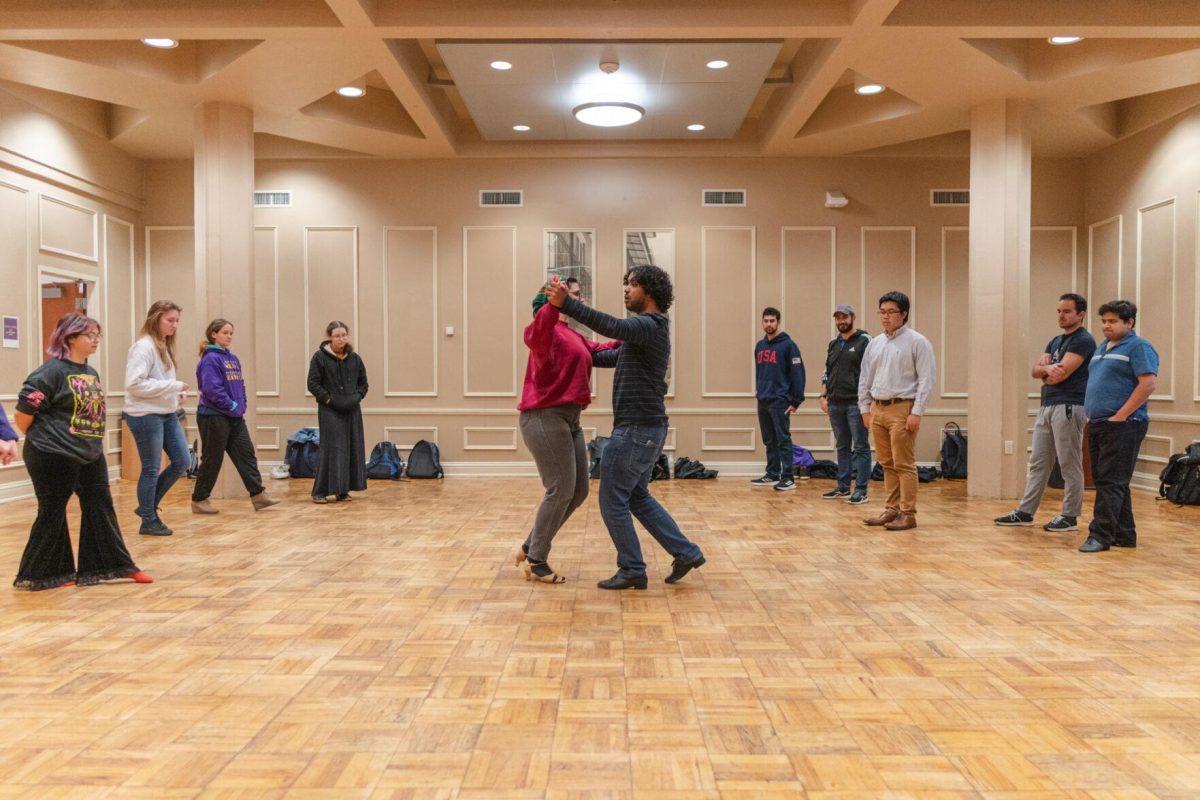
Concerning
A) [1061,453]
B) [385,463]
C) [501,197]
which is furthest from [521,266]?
[1061,453]

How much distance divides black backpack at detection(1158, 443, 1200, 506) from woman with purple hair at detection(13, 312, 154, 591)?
7412mm

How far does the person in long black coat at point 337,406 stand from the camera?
7059mm

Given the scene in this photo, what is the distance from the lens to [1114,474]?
508 centimetres

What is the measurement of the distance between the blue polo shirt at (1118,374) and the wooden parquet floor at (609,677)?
823 mm

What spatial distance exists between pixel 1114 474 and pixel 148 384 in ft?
18.7

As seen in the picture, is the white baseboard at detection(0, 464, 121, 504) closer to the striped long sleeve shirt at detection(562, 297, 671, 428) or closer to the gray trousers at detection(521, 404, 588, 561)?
the gray trousers at detection(521, 404, 588, 561)

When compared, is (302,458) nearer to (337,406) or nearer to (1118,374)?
(337,406)

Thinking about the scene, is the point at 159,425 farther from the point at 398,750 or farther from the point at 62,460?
the point at 398,750

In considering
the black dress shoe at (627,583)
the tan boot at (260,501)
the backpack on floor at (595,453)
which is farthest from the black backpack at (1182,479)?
the tan boot at (260,501)

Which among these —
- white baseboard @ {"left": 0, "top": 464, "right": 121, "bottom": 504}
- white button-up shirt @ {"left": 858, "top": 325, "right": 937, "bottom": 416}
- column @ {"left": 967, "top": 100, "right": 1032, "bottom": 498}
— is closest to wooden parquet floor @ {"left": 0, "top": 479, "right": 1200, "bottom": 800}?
white button-up shirt @ {"left": 858, "top": 325, "right": 937, "bottom": 416}

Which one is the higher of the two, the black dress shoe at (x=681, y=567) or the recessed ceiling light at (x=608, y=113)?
the recessed ceiling light at (x=608, y=113)

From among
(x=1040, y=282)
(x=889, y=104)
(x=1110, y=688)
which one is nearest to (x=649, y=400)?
(x=1110, y=688)

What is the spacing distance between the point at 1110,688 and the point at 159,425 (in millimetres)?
5178

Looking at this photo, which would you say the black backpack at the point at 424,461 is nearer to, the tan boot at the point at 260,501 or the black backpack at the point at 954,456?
the tan boot at the point at 260,501
